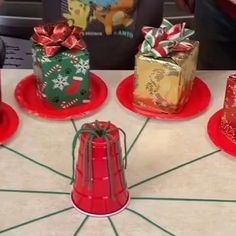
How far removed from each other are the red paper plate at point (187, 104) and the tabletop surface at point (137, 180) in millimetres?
12

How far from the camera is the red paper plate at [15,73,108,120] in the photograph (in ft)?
3.74

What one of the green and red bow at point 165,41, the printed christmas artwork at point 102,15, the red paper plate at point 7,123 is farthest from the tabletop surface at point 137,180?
the printed christmas artwork at point 102,15

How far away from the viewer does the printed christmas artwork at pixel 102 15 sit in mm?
1389

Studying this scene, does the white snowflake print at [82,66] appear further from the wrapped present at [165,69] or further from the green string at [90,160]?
the green string at [90,160]

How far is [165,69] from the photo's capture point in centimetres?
107

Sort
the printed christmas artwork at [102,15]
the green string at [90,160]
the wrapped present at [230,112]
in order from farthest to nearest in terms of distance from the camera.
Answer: the printed christmas artwork at [102,15] → the wrapped present at [230,112] → the green string at [90,160]

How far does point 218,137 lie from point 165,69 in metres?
0.17

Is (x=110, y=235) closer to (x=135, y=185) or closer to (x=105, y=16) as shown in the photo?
(x=135, y=185)

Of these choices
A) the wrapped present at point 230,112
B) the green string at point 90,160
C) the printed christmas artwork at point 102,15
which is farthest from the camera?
the printed christmas artwork at point 102,15

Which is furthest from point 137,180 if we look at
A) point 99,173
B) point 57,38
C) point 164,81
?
point 57,38

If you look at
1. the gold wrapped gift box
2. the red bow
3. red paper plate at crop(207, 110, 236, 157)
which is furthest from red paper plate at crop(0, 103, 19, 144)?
red paper plate at crop(207, 110, 236, 157)

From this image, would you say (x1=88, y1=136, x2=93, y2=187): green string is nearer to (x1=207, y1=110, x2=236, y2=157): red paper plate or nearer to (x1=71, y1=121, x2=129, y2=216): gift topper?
(x1=71, y1=121, x2=129, y2=216): gift topper

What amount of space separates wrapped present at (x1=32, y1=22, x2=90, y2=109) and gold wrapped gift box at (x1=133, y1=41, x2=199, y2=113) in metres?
0.11

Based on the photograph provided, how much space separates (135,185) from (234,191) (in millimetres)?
172
